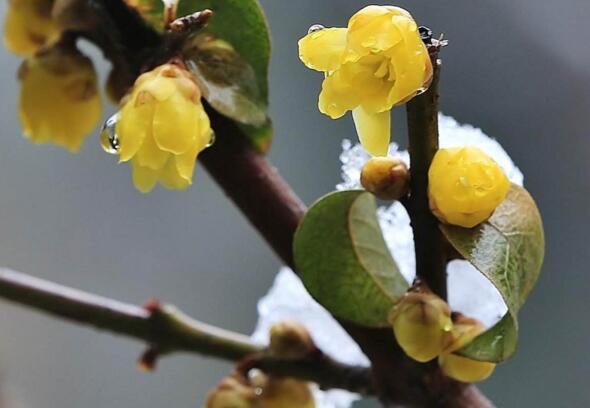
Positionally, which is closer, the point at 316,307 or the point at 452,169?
the point at 452,169

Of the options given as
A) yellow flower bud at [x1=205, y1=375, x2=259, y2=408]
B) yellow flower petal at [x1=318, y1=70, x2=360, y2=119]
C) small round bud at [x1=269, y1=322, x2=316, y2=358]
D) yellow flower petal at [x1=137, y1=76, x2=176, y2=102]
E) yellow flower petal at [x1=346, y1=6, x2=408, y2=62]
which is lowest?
yellow flower bud at [x1=205, y1=375, x2=259, y2=408]

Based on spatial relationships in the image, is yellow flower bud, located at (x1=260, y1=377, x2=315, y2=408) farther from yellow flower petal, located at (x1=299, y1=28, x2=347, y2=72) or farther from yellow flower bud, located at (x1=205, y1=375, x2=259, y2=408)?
yellow flower petal, located at (x1=299, y1=28, x2=347, y2=72)

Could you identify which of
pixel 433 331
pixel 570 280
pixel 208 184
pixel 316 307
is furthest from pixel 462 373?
pixel 208 184

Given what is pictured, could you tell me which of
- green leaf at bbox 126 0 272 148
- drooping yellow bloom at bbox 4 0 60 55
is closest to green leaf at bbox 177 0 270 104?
green leaf at bbox 126 0 272 148

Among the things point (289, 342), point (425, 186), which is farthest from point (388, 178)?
point (289, 342)

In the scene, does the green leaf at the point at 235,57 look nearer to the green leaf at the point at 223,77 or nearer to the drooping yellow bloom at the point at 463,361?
the green leaf at the point at 223,77

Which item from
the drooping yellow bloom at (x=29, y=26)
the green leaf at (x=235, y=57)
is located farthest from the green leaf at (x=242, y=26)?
the drooping yellow bloom at (x=29, y=26)

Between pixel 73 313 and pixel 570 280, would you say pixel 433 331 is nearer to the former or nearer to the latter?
pixel 73 313
